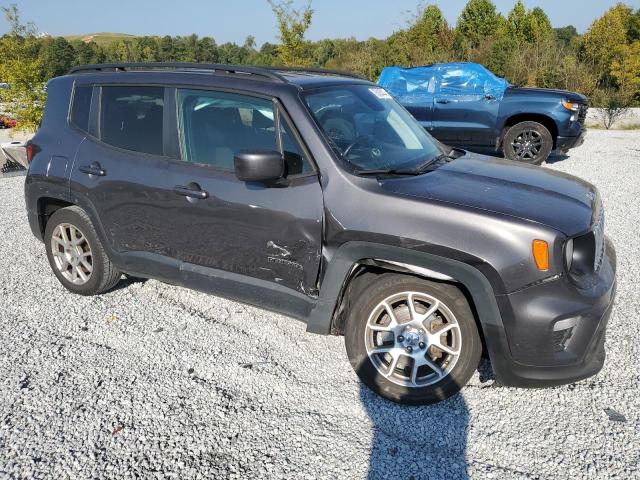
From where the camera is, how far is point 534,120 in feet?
32.2

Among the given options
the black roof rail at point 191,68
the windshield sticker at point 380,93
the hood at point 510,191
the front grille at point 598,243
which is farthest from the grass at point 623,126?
the black roof rail at point 191,68

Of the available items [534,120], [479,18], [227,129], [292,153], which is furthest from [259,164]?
[479,18]

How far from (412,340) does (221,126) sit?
1.85m

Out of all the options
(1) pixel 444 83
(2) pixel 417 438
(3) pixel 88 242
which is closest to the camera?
(2) pixel 417 438

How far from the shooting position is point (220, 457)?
8.39 feet

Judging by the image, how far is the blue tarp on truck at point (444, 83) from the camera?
10359mm

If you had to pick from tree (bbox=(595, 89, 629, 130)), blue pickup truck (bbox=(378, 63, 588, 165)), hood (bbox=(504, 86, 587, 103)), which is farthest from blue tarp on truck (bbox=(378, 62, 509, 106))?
tree (bbox=(595, 89, 629, 130))

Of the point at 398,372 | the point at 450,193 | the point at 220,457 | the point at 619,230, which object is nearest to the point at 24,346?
the point at 220,457

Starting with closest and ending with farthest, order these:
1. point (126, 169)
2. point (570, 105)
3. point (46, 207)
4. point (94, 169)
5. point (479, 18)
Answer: point (126, 169) < point (94, 169) < point (46, 207) < point (570, 105) < point (479, 18)

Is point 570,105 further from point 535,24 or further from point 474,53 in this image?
point 535,24

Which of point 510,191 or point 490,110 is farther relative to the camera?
point 490,110

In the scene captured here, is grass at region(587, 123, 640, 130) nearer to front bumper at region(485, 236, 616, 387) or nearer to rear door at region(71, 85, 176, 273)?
front bumper at region(485, 236, 616, 387)

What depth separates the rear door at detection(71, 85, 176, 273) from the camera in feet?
11.8

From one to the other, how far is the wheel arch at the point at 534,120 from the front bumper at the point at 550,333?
7.75m
